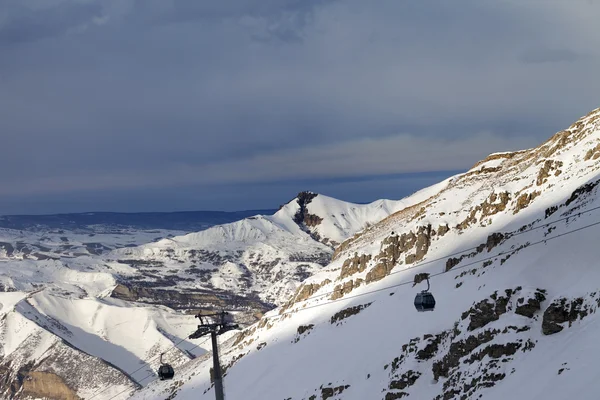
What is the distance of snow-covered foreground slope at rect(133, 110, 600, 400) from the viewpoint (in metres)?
32.8

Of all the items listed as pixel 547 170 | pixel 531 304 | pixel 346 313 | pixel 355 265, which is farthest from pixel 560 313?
pixel 355 265

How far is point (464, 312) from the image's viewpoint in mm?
45562

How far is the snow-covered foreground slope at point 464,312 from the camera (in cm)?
3281

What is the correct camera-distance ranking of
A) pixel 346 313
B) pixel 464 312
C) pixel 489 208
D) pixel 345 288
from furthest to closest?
pixel 345 288 → pixel 489 208 → pixel 346 313 → pixel 464 312

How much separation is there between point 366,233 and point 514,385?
422 ft

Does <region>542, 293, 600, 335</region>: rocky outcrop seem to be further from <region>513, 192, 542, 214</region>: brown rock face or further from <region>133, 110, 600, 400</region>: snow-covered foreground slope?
<region>513, 192, 542, 214</region>: brown rock face

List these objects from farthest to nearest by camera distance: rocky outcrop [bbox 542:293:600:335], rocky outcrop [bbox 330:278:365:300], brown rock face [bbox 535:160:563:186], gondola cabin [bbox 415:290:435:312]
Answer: rocky outcrop [bbox 330:278:365:300] → brown rock face [bbox 535:160:563:186] → gondola cabin [bbox 415:290:435:312] → rocky outcrop [bbox 542:293:600:335]

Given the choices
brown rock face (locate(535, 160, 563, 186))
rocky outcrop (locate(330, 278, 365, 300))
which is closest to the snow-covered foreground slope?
brown rock face (locate(535, 160, 563, 186))

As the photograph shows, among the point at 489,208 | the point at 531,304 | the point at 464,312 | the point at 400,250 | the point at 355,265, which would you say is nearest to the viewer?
the point at 531,304

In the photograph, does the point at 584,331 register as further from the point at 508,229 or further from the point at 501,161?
the point at 501,161

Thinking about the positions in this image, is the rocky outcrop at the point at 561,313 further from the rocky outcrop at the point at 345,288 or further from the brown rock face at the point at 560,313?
the rocky outcrop at the point at 345,288

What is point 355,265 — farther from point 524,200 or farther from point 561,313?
point 561,313

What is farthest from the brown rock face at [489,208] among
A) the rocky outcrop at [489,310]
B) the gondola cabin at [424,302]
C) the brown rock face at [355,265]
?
the gondola cabin at [424,302]

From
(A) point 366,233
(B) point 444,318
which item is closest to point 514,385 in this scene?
(B) point 444,318
